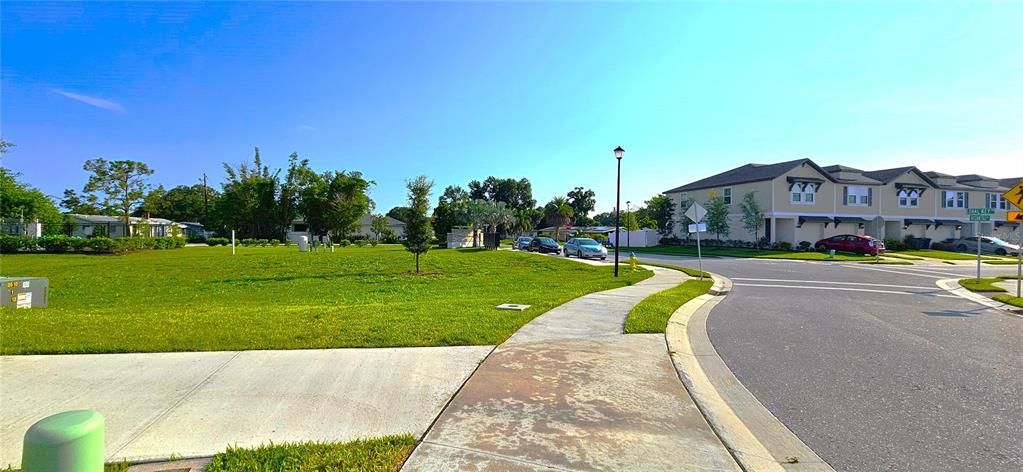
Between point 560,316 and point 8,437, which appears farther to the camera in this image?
point 560,316

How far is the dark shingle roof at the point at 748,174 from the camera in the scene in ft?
136

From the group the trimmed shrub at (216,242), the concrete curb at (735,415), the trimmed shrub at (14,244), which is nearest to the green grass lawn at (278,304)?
the concrete curb at (735,415)

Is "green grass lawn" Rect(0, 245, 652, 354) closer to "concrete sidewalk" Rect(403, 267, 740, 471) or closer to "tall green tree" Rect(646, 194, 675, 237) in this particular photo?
"concrete sidewalk" Rect(403, 267, 740, 471)

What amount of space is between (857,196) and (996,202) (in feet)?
63.1

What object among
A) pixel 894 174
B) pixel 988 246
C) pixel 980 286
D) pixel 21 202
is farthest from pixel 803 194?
pixel 21 202

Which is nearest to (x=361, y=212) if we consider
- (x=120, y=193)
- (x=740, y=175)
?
(x=120, y=193)

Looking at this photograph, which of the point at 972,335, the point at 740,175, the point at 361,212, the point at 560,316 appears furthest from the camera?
the point at 361,212

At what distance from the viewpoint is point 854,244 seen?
34719 mm

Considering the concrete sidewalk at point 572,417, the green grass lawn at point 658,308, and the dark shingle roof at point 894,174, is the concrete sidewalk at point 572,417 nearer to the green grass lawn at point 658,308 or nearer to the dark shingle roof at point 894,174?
the green grass lawn at point 658,308

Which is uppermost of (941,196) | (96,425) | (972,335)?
(941,196)

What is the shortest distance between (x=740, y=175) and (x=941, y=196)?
785 inches

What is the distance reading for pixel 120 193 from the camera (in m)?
66.1

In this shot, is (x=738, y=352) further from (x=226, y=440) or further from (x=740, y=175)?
(x=740, y=175)

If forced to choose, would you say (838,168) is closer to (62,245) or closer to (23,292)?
(23,292)
